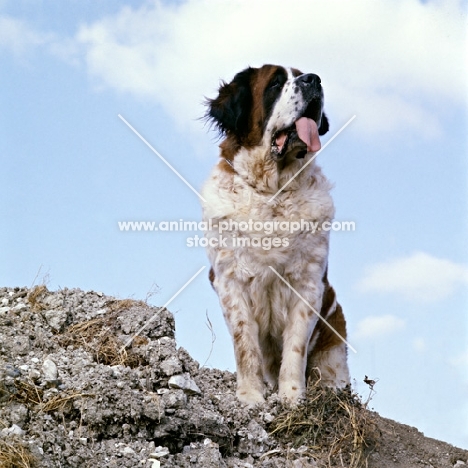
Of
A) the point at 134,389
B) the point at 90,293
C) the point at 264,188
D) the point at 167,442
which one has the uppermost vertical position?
the point at 264,188

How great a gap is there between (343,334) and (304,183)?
143 centimetres

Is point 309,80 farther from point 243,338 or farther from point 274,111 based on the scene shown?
point 243,338

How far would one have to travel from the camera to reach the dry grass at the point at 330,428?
6.13m

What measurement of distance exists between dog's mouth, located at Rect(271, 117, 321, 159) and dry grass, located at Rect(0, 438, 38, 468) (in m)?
3.14

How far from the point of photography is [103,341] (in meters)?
6.63

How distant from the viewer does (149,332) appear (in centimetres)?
678

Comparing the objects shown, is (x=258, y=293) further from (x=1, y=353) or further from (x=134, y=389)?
(x=1, y=353)

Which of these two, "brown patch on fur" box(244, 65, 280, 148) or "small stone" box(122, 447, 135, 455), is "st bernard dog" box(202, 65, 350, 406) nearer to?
"brown patch on fur" box(244, 65, 280, 148)

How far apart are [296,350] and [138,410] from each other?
1.54 meters

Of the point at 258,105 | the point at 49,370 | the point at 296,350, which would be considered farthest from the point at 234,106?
the point at 49,370

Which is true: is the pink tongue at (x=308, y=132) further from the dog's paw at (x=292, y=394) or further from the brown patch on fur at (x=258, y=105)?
the dog's paw at (x=292, y=394)

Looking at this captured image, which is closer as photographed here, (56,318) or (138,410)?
(138,410)

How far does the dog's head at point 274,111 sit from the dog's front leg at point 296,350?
132cm

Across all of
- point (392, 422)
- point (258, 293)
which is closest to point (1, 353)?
point (258, 293)
